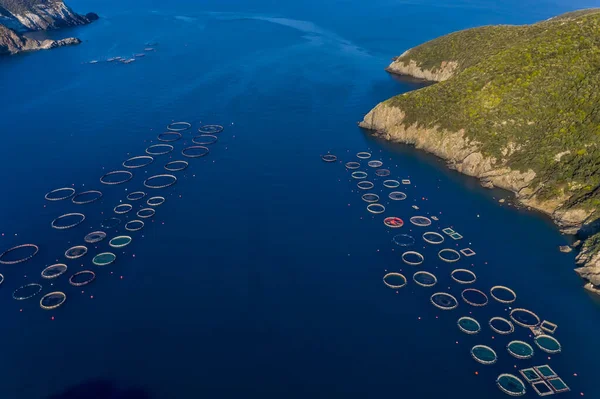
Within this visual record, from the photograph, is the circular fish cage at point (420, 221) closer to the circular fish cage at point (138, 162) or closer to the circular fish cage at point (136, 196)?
the circular fish cage at point (136, 196)

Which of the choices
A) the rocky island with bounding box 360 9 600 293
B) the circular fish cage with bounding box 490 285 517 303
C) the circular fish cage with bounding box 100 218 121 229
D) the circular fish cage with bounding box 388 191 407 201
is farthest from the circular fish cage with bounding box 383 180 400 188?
the circular fish cage with bounding box 100 218 121 229

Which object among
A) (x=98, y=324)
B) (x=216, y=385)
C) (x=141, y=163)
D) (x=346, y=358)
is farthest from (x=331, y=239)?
(x=141, y=163)

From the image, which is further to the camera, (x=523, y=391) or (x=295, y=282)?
(x=295, y=282)

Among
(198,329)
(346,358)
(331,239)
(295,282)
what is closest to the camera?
(346,358)

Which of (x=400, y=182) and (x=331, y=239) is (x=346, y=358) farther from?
(x=400, y=182)

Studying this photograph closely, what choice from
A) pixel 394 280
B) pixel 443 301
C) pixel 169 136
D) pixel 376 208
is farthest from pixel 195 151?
pixel 443 301

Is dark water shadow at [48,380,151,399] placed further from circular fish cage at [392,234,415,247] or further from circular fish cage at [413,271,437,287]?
circular fish cage at [392,234,415,247]
